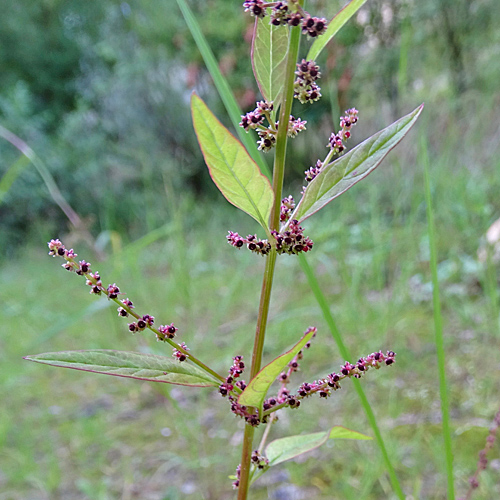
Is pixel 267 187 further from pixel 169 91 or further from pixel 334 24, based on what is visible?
pixel 169 91

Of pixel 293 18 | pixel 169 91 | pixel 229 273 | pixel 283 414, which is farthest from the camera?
pixel 169 91

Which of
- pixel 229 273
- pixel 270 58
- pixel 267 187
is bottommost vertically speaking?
pixel 267 187

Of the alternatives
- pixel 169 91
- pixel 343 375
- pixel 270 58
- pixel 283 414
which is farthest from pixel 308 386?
pixel 169 91

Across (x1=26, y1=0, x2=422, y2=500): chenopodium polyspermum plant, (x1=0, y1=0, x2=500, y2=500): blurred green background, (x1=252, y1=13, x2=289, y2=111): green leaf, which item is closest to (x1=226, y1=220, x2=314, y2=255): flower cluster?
(x1=26, y1=0, x2=422, y2=500): chenopodium polyspermum plant

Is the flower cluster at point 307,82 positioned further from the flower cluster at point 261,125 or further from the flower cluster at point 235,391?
the flower cluster at point 235,391

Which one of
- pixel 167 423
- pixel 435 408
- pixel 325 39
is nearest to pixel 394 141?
pixel 325 39

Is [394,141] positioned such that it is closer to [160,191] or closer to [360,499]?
[360,499]
